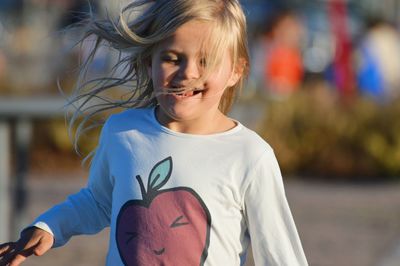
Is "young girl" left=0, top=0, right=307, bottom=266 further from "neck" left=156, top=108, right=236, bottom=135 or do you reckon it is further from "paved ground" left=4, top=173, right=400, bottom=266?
"paved ground" left=4, top=173, right=400, bottom=266

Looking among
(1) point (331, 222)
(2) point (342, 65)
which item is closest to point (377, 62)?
(2) point (342, 65)

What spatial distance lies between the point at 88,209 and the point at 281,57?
8.99m

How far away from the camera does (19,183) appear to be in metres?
7.36

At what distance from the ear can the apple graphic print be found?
0.98ft

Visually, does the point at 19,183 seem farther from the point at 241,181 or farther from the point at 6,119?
the point at 241,181

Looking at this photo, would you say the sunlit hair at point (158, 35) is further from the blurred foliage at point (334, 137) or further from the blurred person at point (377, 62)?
the blurred person at point (377, 62)

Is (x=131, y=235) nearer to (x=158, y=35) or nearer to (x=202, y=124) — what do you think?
(x=202, y=124)

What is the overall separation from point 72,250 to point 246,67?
4.39 metres

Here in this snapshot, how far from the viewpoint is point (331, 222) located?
820 cm

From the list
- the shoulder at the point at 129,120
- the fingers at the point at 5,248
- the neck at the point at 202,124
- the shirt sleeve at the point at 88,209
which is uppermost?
the neck at the point at 202,124

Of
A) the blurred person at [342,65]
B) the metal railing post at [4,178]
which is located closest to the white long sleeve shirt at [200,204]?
the metal railing post at [4,178]

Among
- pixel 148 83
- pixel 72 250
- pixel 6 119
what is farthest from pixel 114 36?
pixel 72 250

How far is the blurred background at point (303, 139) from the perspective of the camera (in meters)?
6.98

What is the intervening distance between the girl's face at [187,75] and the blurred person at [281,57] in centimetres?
884
